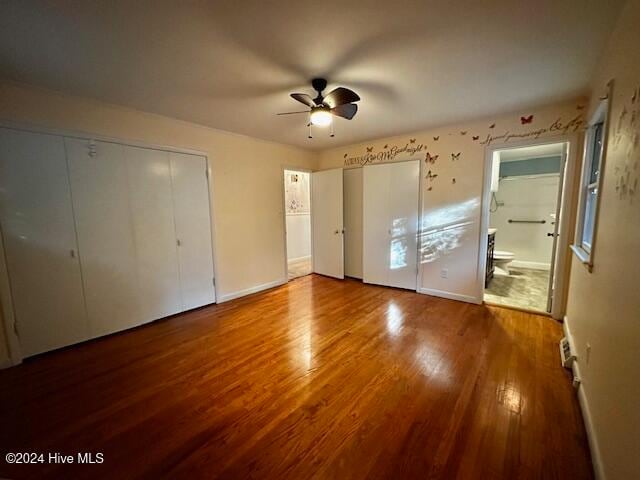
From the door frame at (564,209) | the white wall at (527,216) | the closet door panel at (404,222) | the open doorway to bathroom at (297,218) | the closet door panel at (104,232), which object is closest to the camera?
the closet door panel at (104,232)

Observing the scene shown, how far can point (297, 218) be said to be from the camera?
636 centimetres

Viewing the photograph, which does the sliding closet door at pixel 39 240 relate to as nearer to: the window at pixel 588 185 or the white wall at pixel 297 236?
the white wall at pixel 297 236

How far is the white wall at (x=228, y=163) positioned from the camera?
224 centimetres

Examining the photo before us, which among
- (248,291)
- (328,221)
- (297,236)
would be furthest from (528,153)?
(248,291)

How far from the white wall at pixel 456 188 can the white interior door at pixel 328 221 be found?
1.09 m

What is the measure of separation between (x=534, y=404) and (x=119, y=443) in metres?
2.56

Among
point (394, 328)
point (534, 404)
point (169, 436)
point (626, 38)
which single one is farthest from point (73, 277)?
point (626, 38)

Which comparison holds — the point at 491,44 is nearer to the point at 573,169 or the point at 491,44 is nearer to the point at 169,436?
the point at 573,169

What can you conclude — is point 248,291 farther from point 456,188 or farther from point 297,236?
point 456,188

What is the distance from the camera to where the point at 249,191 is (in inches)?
150

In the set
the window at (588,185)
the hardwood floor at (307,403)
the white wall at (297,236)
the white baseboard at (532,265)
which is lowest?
the hardwood floor at (307,403)

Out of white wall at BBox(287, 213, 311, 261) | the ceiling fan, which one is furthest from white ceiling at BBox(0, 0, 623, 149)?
white wall at BBox(287, 213, 311, 261)

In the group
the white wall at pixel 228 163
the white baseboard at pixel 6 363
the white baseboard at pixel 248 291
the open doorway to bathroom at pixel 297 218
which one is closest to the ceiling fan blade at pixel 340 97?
the white wall at pixel 228 163

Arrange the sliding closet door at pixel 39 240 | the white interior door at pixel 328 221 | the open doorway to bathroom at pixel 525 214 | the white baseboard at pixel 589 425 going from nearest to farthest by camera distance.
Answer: the white baseboard at pixel 589 425 → the sliding closet door at pixel 39 240 → the white interior door at pixel 328 221 → the open doorway to bathroom at pixel 525 214
